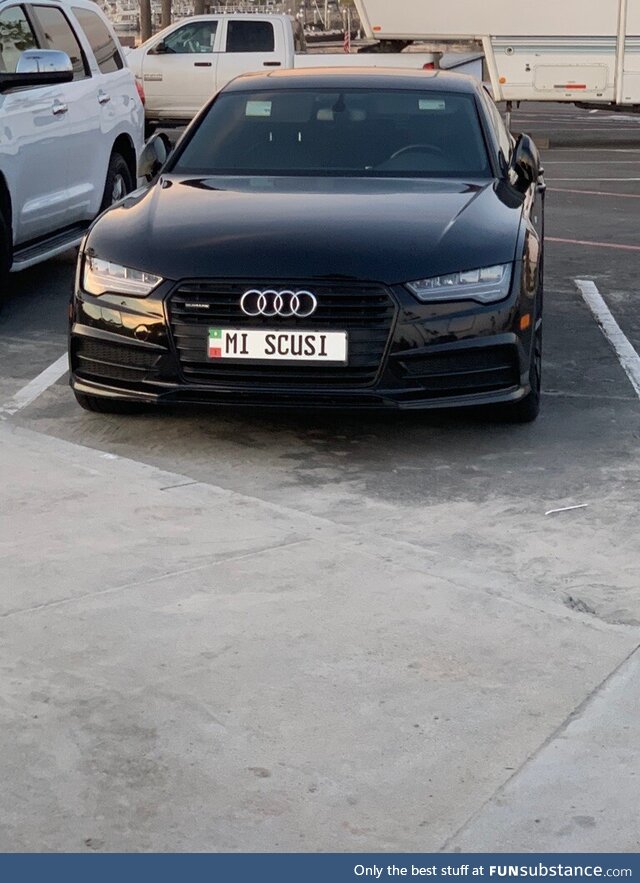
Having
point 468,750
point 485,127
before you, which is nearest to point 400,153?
point 485,127

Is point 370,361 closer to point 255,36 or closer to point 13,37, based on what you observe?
point 13,37

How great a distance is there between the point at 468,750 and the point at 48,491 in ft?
7.81

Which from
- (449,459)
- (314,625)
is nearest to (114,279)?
(449,459)

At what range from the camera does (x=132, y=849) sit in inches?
121

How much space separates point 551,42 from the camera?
69.8ft

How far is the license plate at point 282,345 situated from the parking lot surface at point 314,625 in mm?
427

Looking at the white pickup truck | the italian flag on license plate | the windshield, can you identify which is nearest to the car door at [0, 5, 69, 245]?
the windshield

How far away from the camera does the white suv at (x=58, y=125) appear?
336 inches

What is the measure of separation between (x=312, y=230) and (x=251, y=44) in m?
18.0

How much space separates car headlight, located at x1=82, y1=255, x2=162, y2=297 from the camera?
19.7 ft

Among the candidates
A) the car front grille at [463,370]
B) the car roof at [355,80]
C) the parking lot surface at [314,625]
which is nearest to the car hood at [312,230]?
the car front grille at [463,370]

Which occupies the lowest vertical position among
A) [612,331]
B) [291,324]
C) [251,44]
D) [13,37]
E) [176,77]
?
[176,77]

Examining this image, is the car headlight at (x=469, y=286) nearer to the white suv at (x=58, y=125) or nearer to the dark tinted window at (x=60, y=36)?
the white suv at (x=58, y=125)

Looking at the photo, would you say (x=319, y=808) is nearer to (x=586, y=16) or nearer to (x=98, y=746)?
(x=98, y=746)
